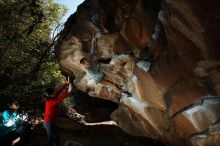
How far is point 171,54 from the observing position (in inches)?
303

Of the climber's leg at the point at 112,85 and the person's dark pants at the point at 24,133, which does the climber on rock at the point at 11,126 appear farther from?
the climber's leg at the point at 112,85

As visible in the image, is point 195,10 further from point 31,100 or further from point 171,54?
point 31,100

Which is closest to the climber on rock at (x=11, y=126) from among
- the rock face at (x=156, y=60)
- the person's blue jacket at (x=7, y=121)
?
the person's blue jacket at (x=7, y=121)

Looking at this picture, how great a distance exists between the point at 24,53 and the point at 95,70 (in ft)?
17.6

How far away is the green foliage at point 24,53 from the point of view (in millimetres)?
Answer: 14148

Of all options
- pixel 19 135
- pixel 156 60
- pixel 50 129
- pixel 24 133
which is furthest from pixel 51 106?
pixel 156 60

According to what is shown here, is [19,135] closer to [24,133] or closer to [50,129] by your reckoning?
[24,133]

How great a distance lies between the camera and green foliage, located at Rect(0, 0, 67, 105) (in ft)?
46.4

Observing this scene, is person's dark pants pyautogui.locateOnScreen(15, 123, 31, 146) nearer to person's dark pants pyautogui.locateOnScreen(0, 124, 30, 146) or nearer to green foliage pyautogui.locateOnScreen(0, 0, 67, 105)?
person's dark pants pyautogui.locateOnScreen(0, 124, 30, 146)

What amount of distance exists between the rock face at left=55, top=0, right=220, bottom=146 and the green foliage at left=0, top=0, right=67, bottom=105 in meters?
2.85

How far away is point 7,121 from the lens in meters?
10.1

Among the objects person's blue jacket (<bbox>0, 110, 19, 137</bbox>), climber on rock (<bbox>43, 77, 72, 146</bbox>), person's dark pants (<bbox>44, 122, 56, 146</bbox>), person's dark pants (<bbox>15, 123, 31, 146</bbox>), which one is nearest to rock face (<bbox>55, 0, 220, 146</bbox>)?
climber on rock (<bbox>43, 77, 72, 146</bbox>)

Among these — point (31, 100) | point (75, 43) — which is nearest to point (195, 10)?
point (75, 43)

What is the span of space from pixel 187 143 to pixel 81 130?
584 centimetres
